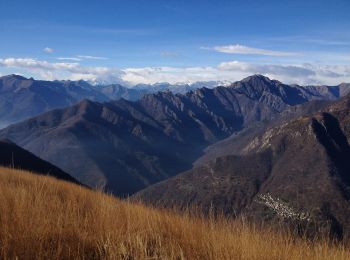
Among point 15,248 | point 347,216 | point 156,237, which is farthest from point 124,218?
point 347,216

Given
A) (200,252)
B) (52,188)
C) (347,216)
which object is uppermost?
(200,252)

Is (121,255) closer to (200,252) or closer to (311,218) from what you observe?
(200,252)

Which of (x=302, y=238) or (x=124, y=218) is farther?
(x=124, y=218)

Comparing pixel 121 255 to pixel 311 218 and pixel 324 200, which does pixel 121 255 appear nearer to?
pixel 311 218

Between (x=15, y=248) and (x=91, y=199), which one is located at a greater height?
(x=15, y=248)

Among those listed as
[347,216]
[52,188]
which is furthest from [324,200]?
[52,188]

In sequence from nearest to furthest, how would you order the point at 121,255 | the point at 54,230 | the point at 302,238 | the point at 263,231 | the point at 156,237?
the point at 121,255 → the point at 54,230 → the point at 156,237 → the point at 302,238 → the point at 263,231

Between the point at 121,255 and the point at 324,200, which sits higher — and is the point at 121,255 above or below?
above

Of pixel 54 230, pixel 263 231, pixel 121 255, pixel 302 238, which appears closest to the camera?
pixel 121 255

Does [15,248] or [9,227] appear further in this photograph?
[9,227]
